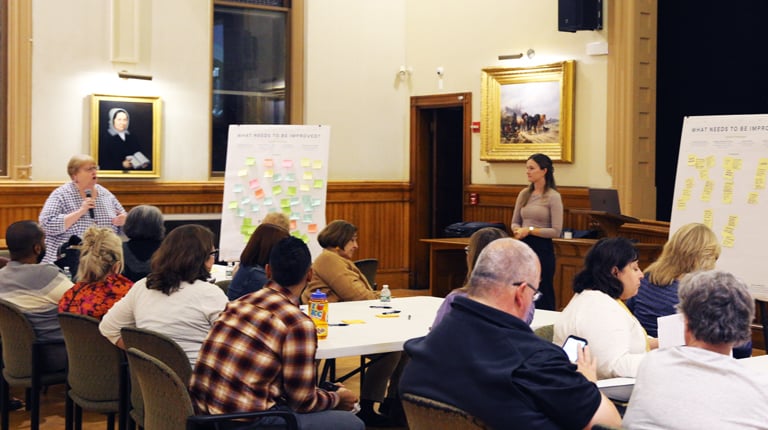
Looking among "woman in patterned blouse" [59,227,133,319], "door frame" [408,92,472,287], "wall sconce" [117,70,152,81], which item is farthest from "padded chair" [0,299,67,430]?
"door frame" [408,92,472,287]

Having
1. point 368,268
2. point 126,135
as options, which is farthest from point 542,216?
point 126,135

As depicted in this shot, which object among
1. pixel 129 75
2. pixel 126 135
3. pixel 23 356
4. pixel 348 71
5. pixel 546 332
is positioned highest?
pixel 348 71

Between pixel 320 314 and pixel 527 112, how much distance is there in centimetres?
662

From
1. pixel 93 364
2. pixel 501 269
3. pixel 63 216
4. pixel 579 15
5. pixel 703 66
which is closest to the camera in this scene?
pixel 501 269

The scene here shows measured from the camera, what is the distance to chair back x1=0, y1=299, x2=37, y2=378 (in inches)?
209

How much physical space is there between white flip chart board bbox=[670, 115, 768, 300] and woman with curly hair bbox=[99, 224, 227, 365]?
3.60 meters

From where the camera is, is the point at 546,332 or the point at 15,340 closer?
the point at 546,332

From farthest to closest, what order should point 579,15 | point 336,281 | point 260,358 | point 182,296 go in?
point 579,15 → point 336,281 → point 182,296 → point 260,358

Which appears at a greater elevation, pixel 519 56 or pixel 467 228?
pixel 519 56

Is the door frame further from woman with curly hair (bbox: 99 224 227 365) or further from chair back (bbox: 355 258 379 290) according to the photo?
woman with curly hair (bbox: 99 224 227 365)

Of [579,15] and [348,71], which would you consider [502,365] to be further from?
[348,71]

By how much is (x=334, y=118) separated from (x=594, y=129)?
329 centimetres

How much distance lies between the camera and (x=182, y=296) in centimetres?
459

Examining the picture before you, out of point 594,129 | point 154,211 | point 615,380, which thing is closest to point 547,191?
point 594,129
